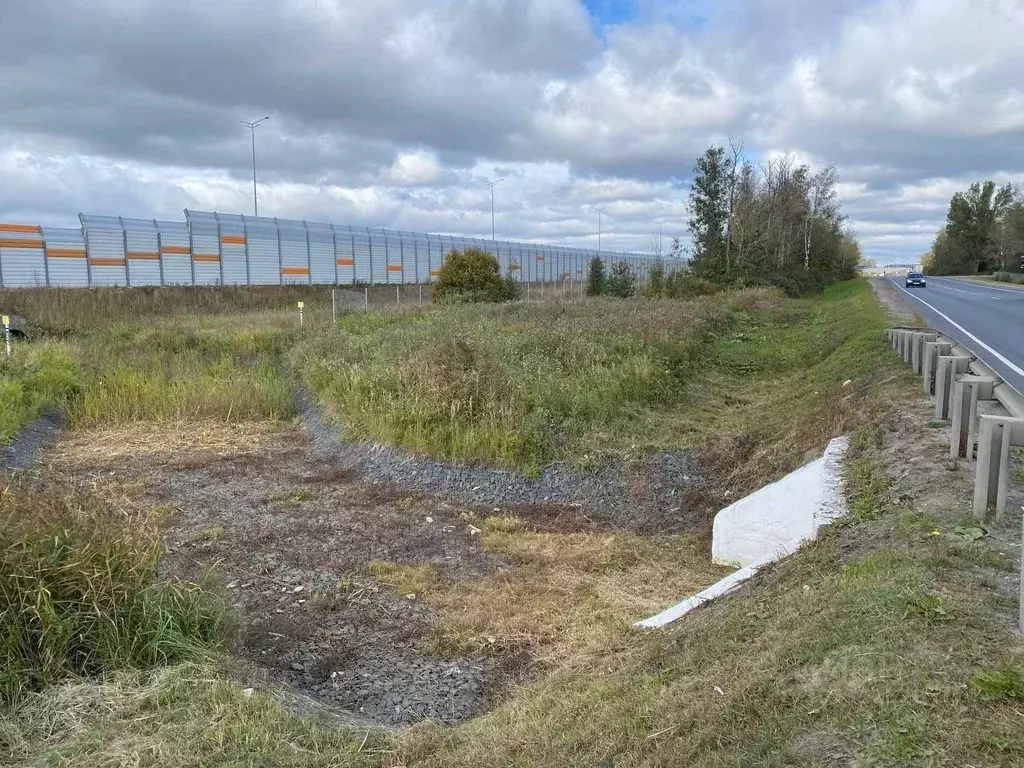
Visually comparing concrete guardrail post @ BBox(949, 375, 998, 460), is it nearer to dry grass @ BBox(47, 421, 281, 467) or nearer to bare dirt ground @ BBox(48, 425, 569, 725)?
bare dirt ground @ BBox(48, 425, 569, 725)

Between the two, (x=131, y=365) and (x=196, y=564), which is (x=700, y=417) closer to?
(x=196, y=564)

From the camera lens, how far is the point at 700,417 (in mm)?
12117

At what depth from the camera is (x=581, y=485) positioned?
30.9 feet

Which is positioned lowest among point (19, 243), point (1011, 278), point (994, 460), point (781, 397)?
point (781, 397)

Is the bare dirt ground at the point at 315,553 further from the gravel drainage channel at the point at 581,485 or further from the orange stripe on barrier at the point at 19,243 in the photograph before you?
the orange stripe on barrier at the point at 19,243

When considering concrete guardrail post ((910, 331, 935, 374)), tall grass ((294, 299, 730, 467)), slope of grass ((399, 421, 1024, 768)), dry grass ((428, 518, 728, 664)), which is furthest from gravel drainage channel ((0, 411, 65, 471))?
concrete guardrail post ((910, 331, 935, 374))

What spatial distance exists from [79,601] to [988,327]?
22039mm

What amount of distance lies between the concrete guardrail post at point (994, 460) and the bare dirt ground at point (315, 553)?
334cm

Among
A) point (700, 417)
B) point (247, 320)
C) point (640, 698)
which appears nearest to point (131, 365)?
point (247, 320)

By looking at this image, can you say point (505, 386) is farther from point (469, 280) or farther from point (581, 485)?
point (469, 280)

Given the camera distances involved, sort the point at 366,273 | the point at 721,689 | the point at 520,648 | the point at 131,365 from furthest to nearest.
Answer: the point at 366,273
the point at 131,365
the point at 520,648
the point at 721,689

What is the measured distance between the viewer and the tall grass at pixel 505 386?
1017 centimetres

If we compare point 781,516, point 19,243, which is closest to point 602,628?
point 781,516

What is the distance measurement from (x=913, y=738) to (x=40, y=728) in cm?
393
